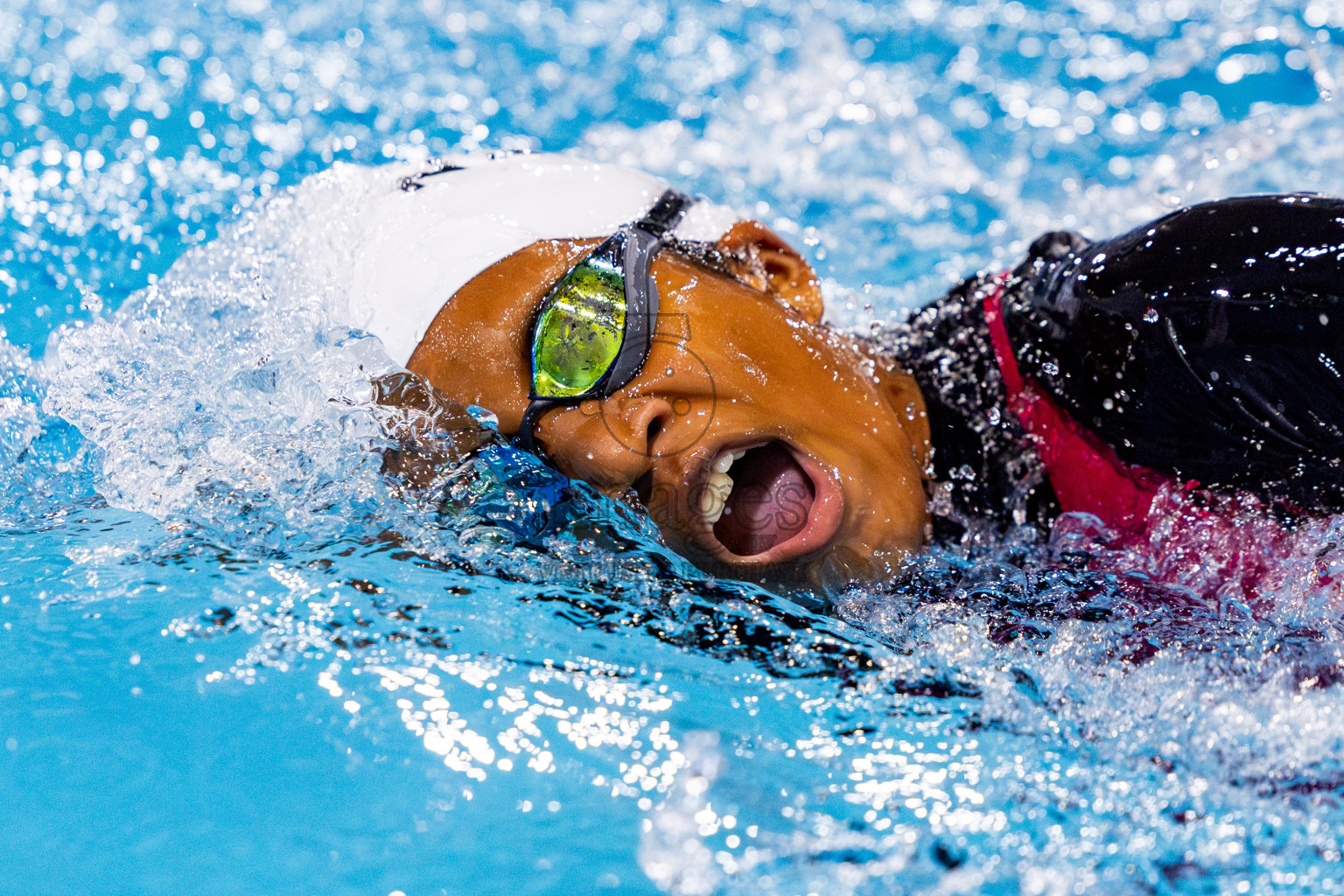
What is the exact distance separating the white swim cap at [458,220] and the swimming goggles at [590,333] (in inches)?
5.5

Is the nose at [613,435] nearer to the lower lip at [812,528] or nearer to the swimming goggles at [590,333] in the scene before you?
the swimming goggles at [590,333]

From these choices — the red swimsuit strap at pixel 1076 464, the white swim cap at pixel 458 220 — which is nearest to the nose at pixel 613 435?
the white swim cap at pixel 458 220

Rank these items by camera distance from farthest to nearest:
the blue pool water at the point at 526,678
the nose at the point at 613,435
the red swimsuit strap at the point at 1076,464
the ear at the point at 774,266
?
1. the ear at the point at 774,266
2. the red swimsuit strap at the point at 1076,464
3. the nose at the point at 613,435
4. the blue pool water at the point at 526,678

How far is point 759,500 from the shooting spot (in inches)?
69.7

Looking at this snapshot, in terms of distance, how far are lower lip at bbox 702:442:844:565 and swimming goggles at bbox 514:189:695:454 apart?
29 centimetres

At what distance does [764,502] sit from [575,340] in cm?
41

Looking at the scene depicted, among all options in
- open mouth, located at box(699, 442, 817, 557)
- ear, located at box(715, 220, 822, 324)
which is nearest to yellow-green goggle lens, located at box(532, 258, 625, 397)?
open mouth, located at box(699, 442, 817, 557)

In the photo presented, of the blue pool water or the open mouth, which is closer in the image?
the blue pool water

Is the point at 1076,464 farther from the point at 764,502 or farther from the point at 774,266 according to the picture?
the point at 774,266

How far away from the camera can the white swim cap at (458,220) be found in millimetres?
1796

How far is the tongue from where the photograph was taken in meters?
1.73

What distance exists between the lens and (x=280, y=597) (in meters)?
1.66

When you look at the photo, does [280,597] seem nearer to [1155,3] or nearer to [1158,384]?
[1158,384]

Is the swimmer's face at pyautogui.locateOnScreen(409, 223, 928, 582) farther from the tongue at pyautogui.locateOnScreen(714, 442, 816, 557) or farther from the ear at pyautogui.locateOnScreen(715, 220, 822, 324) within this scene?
the ear at pyautogui.locateOnScreen(715, 220, 822, 324)
